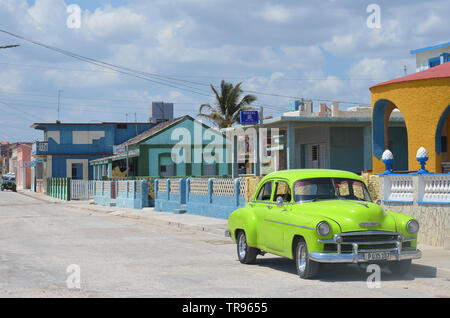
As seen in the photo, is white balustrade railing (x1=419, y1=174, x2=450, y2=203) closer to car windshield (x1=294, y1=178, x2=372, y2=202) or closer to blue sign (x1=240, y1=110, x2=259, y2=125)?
car windshield (x1=294, y1=178, x2=372, y2=202)

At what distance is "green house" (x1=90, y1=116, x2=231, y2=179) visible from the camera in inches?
1868

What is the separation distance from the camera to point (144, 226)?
74.4 ft

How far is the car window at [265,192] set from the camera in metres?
11.7

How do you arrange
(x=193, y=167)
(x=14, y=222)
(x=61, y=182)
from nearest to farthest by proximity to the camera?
(x=14, y=222) → (x=193, y=167) → (x=61, y=182)

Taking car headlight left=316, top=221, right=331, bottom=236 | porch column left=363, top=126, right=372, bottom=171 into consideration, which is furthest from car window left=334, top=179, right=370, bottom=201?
porch column left=363, top=126, right=372, bottom=171

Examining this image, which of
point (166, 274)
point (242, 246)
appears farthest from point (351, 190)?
point (166, 274)

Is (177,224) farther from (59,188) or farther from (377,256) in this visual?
(59,188)

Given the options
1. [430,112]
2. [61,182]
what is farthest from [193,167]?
[430,112]

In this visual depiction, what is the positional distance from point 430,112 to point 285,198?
35.1ft

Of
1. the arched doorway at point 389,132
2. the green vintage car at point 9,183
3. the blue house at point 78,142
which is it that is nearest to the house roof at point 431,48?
the arched doorway at point 389,132

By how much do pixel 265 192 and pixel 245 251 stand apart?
3.86 ft

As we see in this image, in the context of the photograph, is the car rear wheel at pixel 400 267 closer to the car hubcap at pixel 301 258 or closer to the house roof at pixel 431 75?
the car hubcap at pixel 301 258

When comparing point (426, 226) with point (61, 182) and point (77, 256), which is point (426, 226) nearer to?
point (77, 256)

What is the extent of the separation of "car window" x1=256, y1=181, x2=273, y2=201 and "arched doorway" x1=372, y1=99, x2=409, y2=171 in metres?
11.4
